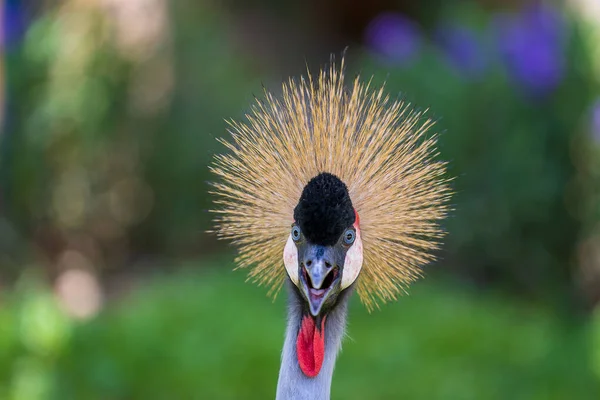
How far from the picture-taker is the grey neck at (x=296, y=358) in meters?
1.59

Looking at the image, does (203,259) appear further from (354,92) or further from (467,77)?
(354,92)

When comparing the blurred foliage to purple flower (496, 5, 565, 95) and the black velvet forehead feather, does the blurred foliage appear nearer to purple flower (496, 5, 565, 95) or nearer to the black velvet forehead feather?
purple flower (496, 5, 565, 95)

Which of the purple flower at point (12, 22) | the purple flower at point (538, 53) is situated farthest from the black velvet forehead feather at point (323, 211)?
the purple flower at point (12, 22)

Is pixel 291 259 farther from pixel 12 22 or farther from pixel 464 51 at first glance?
pixel 12 22

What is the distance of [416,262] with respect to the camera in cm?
173

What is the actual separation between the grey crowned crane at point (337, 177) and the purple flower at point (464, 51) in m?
2.80

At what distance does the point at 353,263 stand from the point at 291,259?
12 cm

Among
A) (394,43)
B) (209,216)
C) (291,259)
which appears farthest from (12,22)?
(291,259)

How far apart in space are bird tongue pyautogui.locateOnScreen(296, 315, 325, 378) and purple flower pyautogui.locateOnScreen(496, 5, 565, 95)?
117 inches

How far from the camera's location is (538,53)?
13.9 feet

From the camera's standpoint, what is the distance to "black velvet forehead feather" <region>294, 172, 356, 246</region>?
149cm

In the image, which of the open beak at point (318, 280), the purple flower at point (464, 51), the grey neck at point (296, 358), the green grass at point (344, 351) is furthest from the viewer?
the purple flower at point (464, 51)

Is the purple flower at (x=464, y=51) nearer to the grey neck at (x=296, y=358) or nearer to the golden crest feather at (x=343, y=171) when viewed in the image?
the golden crest feather at (x=343, y=171)

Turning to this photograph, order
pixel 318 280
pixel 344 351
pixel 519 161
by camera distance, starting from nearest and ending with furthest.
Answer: pixel 318 280 → pixel 344 351 → pixel 519 161
